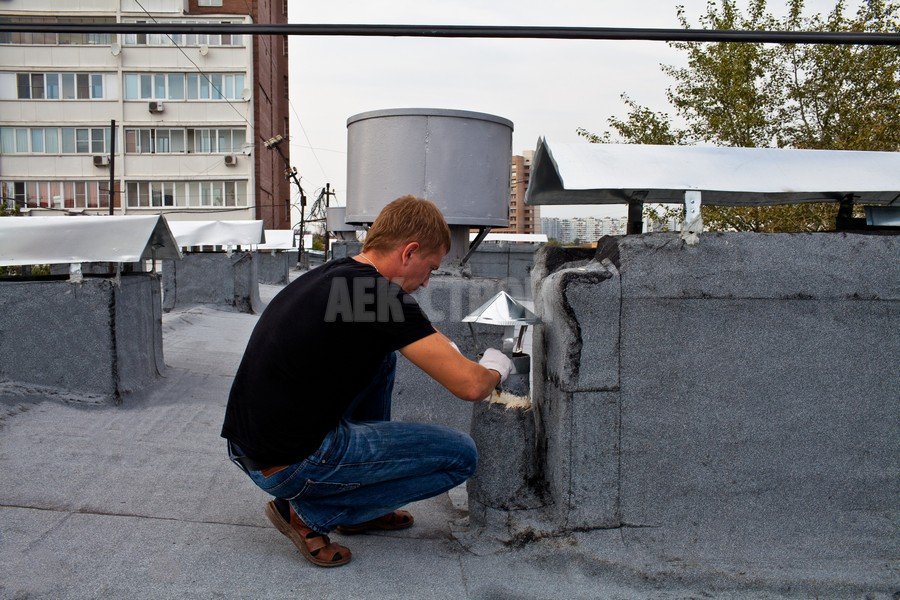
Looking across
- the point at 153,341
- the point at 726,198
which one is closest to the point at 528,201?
the point at 726,198

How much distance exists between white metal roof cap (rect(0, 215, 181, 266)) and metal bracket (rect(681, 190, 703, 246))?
15.4 ft

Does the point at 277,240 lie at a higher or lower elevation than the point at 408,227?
lower

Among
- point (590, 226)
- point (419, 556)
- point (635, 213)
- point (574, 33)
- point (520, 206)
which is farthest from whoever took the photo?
point (520, 206)

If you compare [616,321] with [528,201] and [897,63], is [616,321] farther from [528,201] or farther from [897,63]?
[897,63]

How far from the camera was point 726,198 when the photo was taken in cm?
404

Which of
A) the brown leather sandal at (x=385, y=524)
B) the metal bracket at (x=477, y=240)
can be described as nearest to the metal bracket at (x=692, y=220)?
the brown leather sandal at (x=385, y=524)

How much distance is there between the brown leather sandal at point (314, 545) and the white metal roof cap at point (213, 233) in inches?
621

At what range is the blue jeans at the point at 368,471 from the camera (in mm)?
3032

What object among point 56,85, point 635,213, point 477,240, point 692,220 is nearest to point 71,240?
point 477,240

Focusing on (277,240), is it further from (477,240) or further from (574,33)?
(574,33)

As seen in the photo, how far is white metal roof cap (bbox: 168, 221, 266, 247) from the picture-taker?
18.0 m

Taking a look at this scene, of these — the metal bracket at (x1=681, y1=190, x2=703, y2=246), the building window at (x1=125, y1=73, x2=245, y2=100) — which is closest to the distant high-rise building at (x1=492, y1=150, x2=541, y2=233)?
the metal bracket at (x1=681, y1=190, x2=703, y2=246)

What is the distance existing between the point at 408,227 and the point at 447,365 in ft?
1.90

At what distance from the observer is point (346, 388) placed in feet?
9.80
